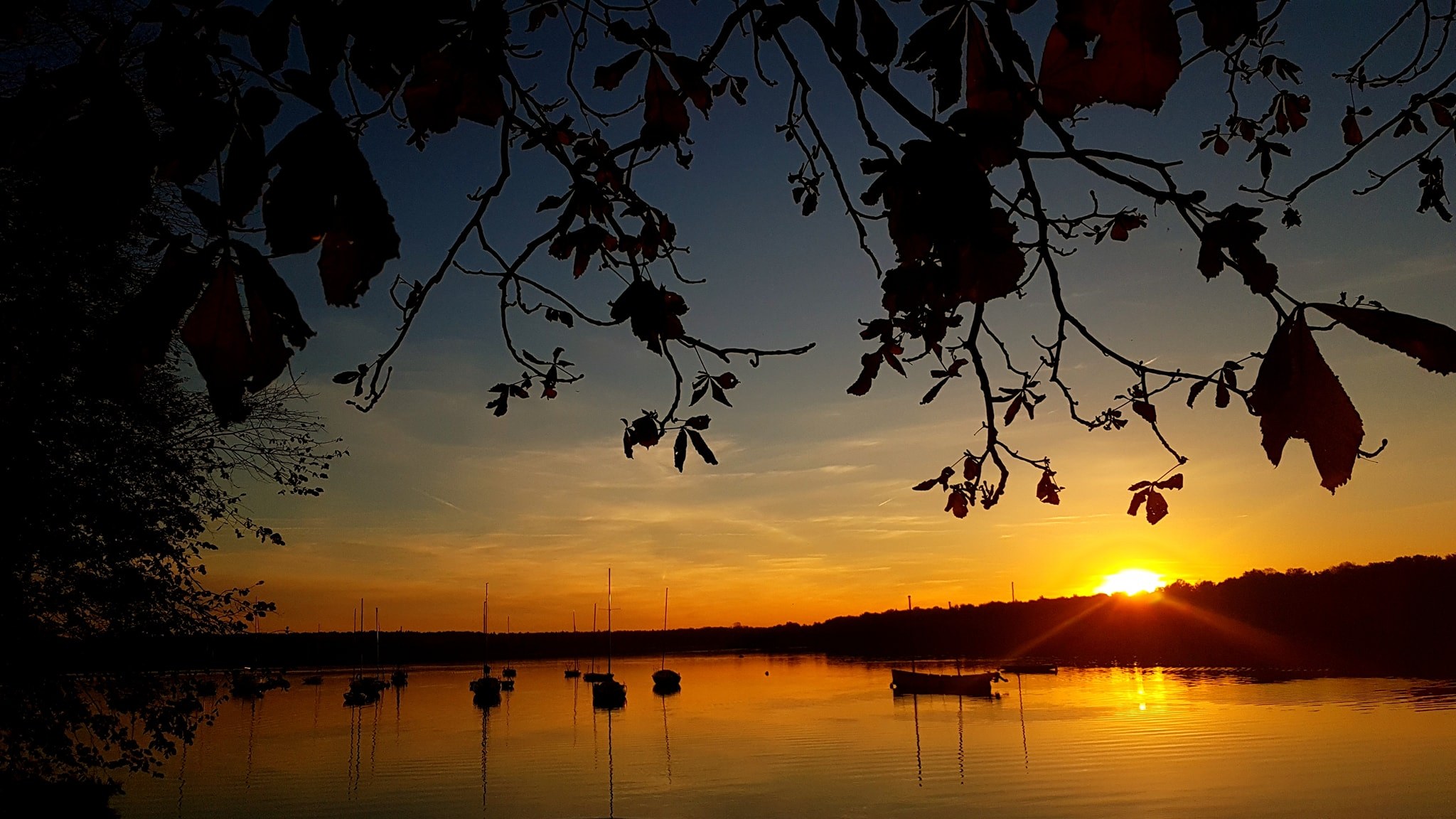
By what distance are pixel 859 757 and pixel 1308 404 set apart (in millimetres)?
63919

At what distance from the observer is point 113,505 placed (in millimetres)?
11508

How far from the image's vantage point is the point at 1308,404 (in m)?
0.97

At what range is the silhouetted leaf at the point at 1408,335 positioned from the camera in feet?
3.05

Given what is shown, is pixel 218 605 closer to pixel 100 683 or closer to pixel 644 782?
pixel 100 683

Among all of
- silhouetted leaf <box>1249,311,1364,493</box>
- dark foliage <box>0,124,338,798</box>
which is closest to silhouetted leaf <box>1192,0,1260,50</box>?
silhouetted leaf <box>1249,311,1364,493</box>

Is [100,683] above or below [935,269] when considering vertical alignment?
below

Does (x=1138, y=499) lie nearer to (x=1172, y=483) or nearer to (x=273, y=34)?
(x=1172, y=483)

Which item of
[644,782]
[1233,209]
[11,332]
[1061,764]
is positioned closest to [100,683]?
[11,332]

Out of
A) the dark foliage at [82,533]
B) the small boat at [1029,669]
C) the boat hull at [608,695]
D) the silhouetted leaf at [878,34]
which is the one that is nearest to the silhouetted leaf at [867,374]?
the silhouetted leaf at [878,34]

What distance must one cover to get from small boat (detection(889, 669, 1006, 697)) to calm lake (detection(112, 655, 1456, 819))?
1470 millimetres

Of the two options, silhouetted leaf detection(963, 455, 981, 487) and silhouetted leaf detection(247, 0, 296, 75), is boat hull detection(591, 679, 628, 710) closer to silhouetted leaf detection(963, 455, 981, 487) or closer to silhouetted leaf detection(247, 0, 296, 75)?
silhouetted leaf detection(963, 455, 981, 487)

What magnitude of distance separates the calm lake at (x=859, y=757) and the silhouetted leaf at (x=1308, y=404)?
4619 centimetres

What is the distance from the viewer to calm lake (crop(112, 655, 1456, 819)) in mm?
45250

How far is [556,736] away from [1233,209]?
81.0m
